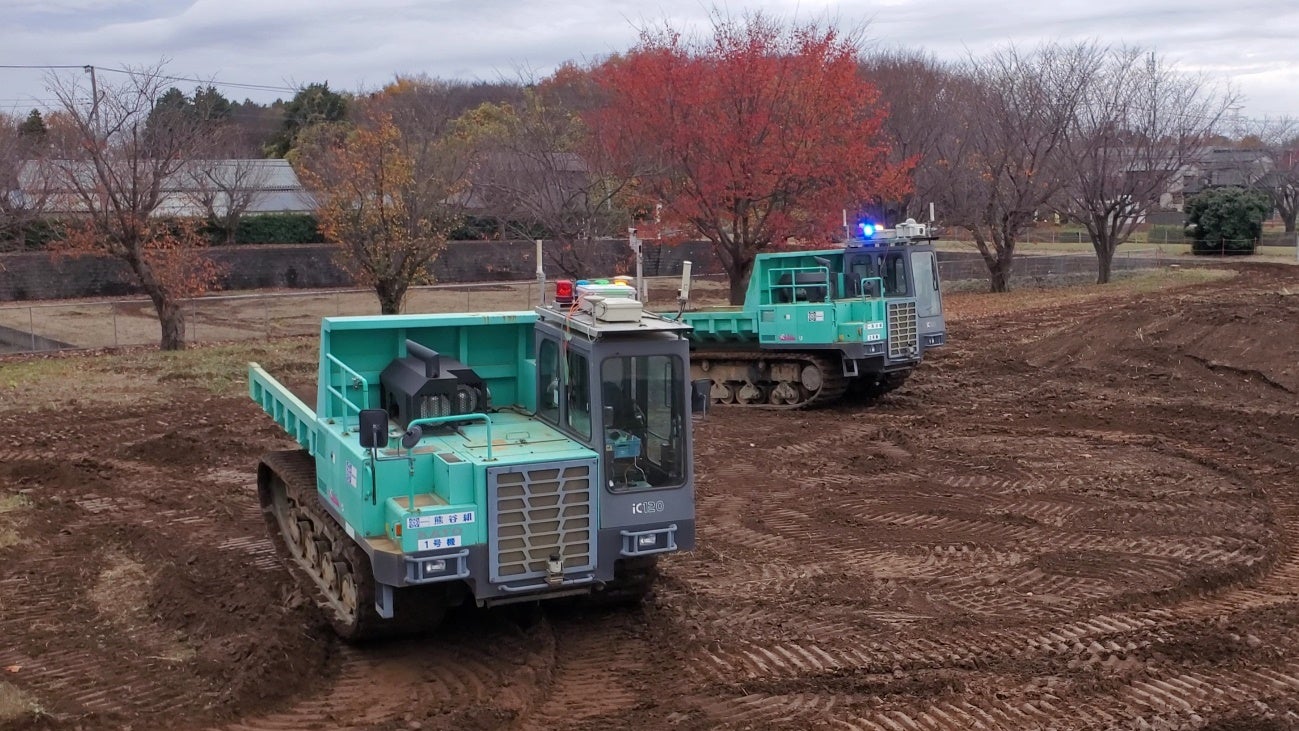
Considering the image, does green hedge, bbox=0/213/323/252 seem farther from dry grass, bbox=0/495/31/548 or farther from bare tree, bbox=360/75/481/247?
dry grass, bbox=0/495/31/548

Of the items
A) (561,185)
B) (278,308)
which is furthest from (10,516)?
(278,308)

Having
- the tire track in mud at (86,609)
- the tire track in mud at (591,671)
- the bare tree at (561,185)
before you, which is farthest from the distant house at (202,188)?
the tire track in mud at (591,671)

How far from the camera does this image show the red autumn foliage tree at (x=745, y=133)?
84.1 ft

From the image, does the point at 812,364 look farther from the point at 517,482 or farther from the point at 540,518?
the point at 517,482

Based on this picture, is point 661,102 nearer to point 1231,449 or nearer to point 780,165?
point 780,165

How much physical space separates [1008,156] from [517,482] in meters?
30.7

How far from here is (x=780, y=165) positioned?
25.6 meters

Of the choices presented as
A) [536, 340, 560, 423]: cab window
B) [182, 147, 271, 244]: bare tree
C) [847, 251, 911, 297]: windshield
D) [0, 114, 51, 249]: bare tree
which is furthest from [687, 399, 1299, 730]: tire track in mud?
[182, 147, 271, 244]: bare tree

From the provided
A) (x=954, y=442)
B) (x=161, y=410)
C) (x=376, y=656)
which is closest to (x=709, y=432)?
(x=954, y=442)

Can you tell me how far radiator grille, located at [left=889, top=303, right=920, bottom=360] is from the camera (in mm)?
18719

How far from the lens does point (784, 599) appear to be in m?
9.55

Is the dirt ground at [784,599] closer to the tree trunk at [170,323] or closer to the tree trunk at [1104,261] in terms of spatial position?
the tree trunk at [170,323]

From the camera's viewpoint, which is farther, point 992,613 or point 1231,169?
point 1231,169

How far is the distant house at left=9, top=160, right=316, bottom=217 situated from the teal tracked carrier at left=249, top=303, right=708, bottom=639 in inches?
699
